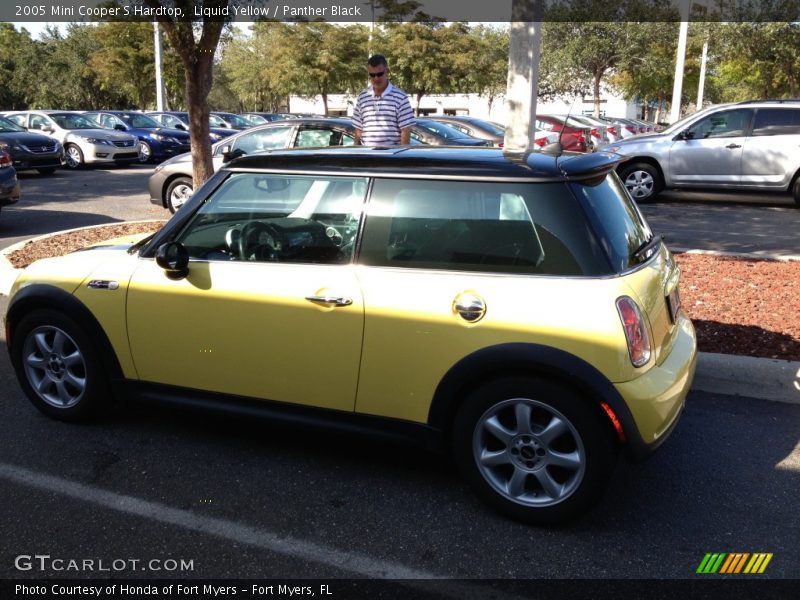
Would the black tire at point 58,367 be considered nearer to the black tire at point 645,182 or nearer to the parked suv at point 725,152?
the parked suv at point 725,152

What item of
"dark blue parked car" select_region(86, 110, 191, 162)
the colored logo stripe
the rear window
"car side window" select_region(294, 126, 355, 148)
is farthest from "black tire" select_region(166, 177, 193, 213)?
"dark blue parked car" select_region(86, 110, 191, 162)

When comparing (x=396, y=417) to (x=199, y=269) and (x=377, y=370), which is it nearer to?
(x=377, y=370)

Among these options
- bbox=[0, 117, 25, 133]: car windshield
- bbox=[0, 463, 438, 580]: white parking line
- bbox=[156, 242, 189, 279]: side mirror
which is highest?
bbox=[0, 117, 25, 133]: car windshield

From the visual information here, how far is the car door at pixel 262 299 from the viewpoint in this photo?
11.3ft

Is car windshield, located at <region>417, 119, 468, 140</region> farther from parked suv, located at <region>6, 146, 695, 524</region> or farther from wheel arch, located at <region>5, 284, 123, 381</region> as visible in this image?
wheel arch, located at <region>5, 284, 123, 381</region>

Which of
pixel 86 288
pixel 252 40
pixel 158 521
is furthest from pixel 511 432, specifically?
pixel 252 40

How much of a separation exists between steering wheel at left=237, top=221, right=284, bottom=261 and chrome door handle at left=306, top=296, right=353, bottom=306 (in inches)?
15.0

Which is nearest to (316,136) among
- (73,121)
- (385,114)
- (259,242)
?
(385,114)

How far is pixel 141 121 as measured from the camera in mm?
23094

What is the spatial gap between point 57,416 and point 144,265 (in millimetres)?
1120

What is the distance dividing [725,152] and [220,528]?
11.7 meters

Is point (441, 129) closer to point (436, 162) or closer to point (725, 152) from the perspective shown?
point (725, 152)

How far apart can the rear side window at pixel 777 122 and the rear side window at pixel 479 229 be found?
1079cm

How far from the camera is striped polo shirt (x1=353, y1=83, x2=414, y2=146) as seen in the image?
7.15m
